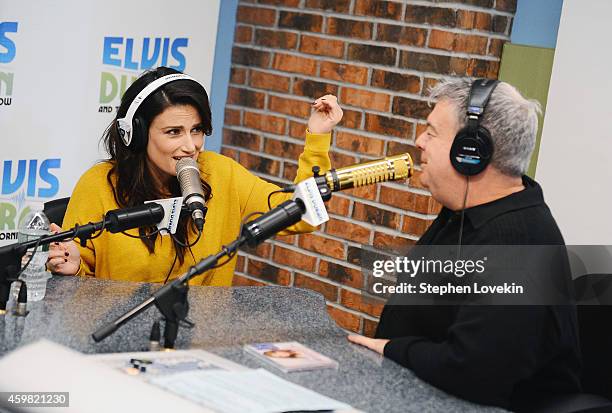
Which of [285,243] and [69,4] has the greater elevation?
[69,4]

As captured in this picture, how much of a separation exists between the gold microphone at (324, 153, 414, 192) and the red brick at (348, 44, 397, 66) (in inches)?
65.3

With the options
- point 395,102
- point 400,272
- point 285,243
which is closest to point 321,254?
point 285,243

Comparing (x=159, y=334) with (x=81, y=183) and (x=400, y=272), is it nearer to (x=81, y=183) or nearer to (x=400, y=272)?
(x=400, y=272)

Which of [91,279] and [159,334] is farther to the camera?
[91,279]

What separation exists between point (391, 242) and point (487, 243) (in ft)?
5.20

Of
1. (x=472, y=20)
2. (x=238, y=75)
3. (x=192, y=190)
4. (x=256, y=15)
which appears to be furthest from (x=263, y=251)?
(x=192, y=190)

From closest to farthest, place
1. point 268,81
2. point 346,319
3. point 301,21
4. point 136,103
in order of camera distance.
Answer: point 136,103, point 346,319, point 301,21, point 268,81

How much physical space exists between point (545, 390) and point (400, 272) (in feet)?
1.58

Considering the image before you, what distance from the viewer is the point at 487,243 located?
76.0 inches

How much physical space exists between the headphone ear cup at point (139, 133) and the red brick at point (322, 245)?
1321mm

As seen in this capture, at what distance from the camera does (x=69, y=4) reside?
10.4ft

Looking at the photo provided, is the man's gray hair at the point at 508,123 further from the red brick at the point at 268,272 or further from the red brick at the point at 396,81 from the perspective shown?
the red brick at the point at 268,272

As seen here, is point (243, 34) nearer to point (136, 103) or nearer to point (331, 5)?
point (331, 5)

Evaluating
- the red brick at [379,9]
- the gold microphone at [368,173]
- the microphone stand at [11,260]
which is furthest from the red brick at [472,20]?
the microphone stand at [11,260]
